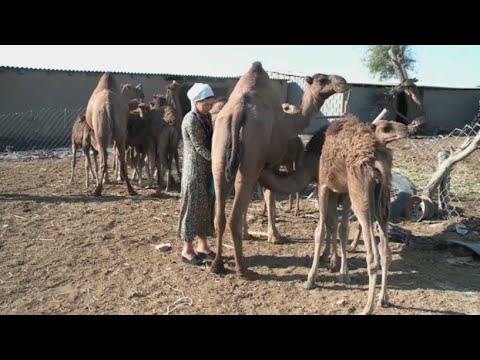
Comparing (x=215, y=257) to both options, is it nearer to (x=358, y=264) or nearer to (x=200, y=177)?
(x=200, y=177)

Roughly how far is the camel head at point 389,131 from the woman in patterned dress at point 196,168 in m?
2.25

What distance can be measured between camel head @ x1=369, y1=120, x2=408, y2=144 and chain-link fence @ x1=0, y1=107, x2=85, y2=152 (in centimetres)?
1570

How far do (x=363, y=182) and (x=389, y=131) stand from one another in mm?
1093

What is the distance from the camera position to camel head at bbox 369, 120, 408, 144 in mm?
5398

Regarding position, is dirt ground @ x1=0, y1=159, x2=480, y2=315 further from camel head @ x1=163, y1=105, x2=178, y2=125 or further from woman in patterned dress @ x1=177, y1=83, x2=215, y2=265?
camel head @ x1=163, y1=105, x2=178, y2=125

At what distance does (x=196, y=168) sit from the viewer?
5.94 metres

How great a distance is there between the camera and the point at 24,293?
5148 millimetres

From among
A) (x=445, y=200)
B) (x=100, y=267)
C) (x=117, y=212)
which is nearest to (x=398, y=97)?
(x=445, y=200)

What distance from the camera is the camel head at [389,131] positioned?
17.7 feet

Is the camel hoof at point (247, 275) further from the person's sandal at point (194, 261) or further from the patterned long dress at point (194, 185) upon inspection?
the patterned long dress at point (194, 185)

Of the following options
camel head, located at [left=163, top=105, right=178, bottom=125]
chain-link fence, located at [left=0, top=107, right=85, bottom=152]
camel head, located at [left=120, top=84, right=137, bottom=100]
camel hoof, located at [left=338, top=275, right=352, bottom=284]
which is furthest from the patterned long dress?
chain-link fence, located at [left=0, top=107, right=85, bottom=152]

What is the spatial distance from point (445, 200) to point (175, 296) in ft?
20.4

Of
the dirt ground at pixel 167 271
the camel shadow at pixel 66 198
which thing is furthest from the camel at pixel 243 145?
the camel shadow at pixel 66 198

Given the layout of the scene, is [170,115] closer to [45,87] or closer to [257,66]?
[257,66]
